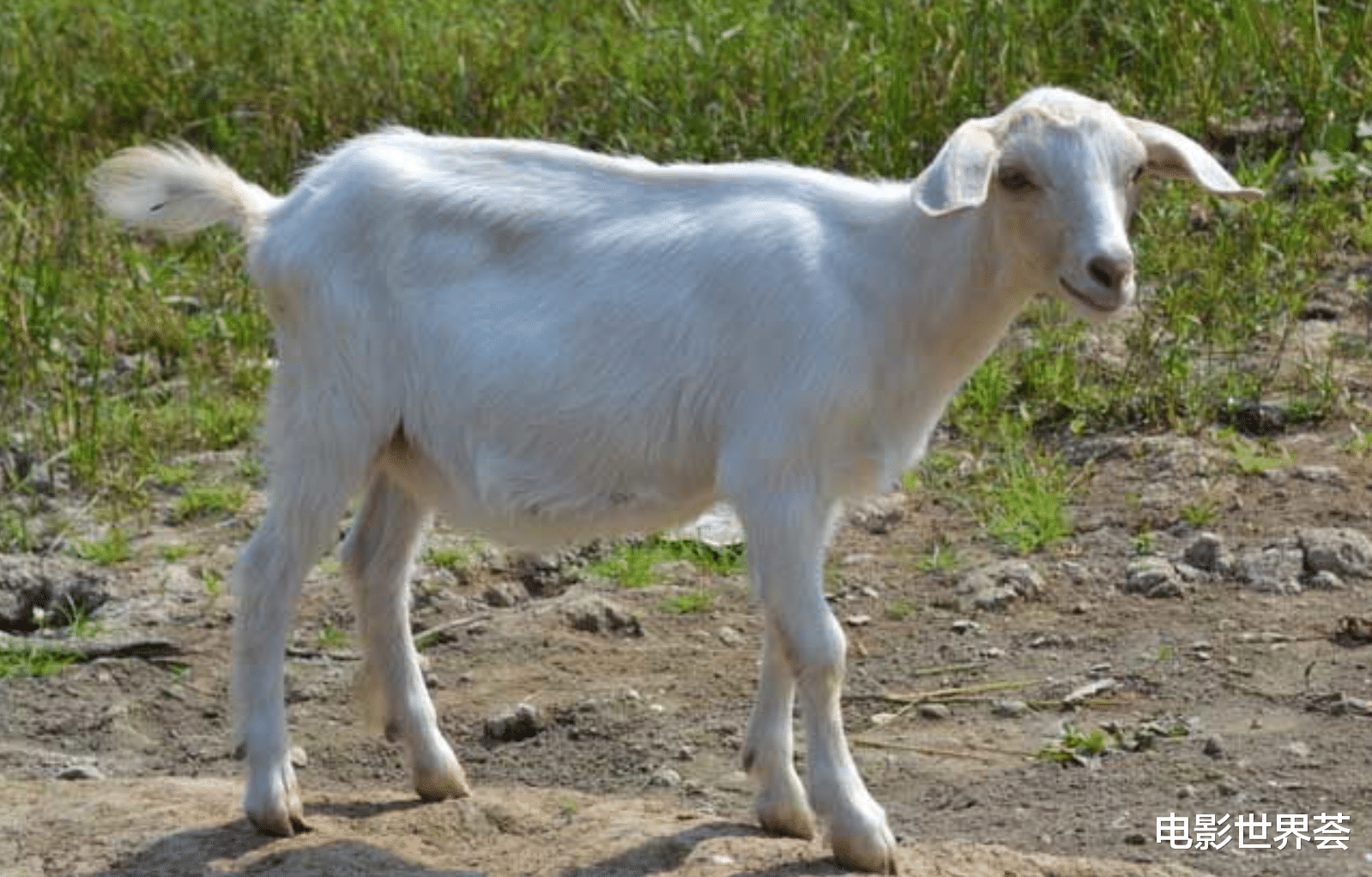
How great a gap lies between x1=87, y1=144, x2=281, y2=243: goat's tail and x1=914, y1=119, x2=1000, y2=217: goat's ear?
1526 millimetres

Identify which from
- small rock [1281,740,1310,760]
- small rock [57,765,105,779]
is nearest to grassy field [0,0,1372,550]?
small rock [1281,740,1310,760]

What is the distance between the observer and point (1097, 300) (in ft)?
16.1

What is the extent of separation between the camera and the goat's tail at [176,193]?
5664 millimetres

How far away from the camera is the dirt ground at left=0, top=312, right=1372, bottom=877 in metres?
5.39

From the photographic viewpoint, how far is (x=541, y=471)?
5406mm

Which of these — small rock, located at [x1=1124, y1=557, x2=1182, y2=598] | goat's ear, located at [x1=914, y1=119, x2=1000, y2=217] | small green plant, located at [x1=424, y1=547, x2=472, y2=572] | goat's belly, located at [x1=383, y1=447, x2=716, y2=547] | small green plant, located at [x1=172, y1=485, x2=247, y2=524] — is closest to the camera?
goat's ear, located at [x1=914, y1=119, x2=1000, y2=217]

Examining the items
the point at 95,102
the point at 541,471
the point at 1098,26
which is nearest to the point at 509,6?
the point at 95,102

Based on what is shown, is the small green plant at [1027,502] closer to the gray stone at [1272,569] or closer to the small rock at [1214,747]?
the gray stone at [1272,569]

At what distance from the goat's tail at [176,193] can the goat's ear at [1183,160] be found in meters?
1.81

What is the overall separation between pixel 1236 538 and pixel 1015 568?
22.8 inches

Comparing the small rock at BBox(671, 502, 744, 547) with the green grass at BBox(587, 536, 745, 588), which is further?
the small rock at BBox(671, 502, 744, 547)

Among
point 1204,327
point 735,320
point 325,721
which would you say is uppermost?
point 735,320

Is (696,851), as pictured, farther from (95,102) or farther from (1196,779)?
(95,102)

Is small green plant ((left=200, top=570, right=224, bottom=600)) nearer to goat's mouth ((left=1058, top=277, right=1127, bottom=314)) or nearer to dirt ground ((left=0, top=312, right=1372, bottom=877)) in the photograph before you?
dirt ground ((left=0, top=312, right=1372, bottom=877))
